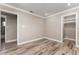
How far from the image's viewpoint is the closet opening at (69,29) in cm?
219

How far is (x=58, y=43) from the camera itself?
2.23 meters

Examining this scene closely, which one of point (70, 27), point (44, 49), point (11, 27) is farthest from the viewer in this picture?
point (11, 27)

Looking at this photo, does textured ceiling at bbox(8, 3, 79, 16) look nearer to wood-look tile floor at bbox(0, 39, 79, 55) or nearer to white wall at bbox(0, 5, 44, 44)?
white wall at bbox(0, 5, 44, 44)

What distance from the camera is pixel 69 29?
2266mm

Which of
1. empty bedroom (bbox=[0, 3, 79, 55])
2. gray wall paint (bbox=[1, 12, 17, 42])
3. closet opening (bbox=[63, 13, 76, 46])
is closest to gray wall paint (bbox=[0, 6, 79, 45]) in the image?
empty bedroom (bbox=[0, 3, 79, 55])

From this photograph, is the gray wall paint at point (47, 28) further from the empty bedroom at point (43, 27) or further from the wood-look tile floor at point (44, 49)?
the wood-look tile floor at point (44, 49)

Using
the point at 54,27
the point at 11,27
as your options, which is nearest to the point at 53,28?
the point at 54,27

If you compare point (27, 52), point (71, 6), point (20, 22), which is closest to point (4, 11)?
point (20, 22)

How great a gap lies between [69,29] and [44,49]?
3.15 ft

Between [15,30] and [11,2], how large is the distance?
3.02ft

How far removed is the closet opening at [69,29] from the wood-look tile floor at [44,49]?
0.10ft

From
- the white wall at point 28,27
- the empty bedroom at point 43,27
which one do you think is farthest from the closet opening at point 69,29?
the white wall at point 28,27

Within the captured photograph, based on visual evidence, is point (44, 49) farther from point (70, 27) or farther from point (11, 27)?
point (11, 27)
